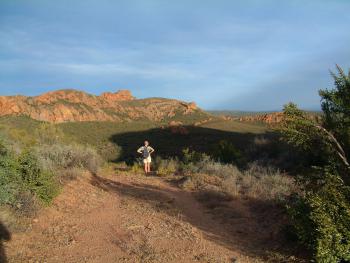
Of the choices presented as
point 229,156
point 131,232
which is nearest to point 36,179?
point 131,232

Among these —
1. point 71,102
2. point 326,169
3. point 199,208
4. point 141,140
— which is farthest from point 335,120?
point 71,102

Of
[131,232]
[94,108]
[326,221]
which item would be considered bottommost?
[131,232]

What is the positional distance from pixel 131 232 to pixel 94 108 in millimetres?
53285

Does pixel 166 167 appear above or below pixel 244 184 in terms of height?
below

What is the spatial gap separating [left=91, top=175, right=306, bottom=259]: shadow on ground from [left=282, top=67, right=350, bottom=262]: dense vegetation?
87 centimetres

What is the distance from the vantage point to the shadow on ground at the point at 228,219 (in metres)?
8.59

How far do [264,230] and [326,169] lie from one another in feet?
8.32

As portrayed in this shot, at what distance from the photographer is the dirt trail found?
791cm

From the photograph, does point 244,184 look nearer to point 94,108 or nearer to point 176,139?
point 176,139

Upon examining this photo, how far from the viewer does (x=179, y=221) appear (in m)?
10.1

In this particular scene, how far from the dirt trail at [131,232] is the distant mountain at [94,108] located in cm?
3632

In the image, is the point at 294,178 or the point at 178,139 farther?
the point at 178,139

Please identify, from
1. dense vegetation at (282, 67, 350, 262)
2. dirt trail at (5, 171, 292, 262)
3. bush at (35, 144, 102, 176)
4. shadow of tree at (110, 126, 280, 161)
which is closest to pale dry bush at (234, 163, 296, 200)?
dirt trail at (5, 171, 292, 262)

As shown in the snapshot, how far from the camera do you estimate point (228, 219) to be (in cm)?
1061
